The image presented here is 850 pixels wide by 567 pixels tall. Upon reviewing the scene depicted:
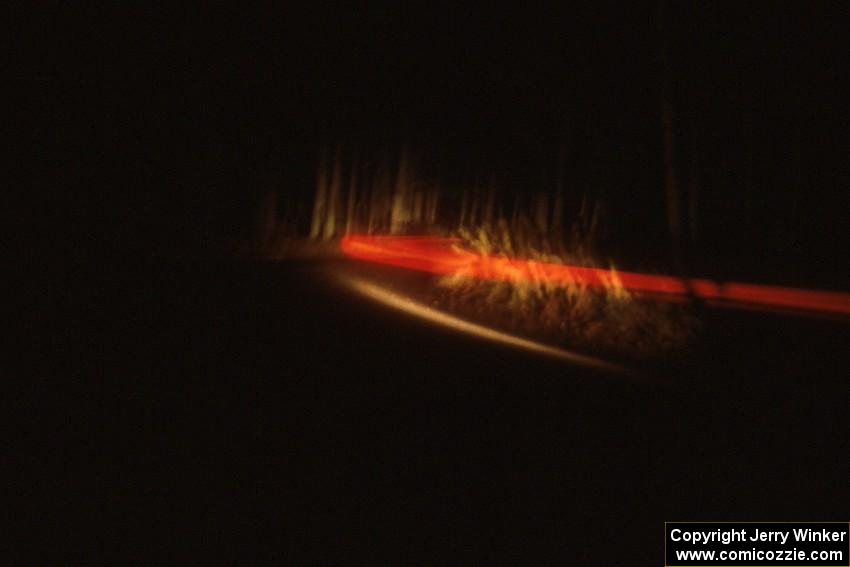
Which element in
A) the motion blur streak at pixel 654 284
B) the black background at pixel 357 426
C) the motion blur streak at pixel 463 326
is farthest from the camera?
the motion blur streak at pixel 654 284

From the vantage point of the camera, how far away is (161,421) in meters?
A: 5.79

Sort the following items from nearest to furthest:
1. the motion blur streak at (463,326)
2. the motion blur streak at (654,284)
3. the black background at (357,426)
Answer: the black background at (357,426)
the motion blur streak at (463,326)
the motion blur streak at (654,284)

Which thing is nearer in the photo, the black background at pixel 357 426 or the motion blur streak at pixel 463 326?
the black background at pixel 357 426

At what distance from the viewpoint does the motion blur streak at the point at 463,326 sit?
348 inches

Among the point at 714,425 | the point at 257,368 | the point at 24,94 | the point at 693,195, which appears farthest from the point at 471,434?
the point at 24,94

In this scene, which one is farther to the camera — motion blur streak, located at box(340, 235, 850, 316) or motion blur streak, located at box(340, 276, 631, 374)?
motion blur streak, located at box(340, 235, 850, 316)

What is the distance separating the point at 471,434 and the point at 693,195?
2940 cm

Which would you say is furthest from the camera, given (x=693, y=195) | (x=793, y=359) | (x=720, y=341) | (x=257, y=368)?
(x=693, y=195)

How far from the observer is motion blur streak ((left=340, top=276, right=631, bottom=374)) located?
8841 mm

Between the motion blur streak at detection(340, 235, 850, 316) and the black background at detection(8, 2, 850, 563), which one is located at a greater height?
the motion blur streak at detection(340, 235, 850, 316)

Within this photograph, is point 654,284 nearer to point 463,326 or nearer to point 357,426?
point 463,326

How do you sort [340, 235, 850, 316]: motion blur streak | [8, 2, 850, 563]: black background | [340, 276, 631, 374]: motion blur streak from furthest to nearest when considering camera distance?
1. [340, 235, 850, 316]: motion blur streak
2. [340, 276, 631, 374]: motion blur streak
3. [8, 2, 850, 563]: black background

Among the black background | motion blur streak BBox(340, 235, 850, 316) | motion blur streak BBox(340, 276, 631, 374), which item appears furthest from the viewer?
motion blur streak BBox(340, 235, 850, 316)

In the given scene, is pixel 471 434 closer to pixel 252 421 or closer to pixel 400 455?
pixel 400 455
